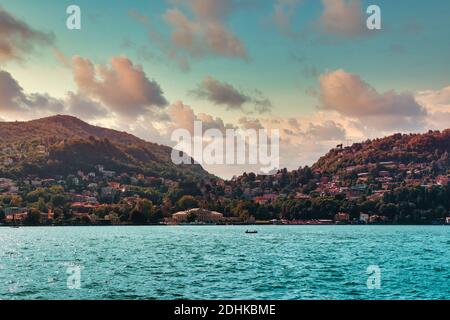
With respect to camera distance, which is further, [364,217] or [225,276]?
[364,217]

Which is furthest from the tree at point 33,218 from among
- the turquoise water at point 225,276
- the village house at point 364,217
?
the turquoise water at point 225,276

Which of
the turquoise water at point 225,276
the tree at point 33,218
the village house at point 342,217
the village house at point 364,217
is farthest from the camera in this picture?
the village house at point 364,217

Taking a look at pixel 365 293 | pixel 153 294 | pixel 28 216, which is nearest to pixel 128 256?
pixel 153 294

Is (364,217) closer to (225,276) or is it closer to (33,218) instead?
(33,218)

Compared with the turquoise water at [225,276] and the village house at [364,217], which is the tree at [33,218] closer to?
the village house at [364,217]

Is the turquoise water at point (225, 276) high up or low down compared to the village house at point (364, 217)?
down

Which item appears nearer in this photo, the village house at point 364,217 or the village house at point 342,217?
the village house at point 342,217

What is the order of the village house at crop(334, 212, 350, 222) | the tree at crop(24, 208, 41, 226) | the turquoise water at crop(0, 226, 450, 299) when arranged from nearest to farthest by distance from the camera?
the turquoise water at crop(0, 226, 450, 299)
the tree at crop(24, 208, 41, 226)
the village house at crop(334, 212, 350, 222)

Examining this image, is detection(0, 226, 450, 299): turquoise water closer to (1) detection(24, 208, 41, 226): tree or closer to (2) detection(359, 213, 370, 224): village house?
(1) detection(24, 208, 41, 226): tree

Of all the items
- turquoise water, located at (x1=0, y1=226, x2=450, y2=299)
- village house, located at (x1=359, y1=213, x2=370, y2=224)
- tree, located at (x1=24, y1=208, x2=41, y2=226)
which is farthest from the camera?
village house, located at (x1=359, y1=213, x2=370, y2=224)

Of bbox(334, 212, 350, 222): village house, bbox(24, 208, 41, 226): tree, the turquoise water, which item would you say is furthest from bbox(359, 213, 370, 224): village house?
the turquoise water

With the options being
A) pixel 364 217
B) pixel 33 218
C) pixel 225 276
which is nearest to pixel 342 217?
pixel 364 217

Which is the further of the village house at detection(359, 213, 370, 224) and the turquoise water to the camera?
the village house at detection(359, 213, 370, 224)
